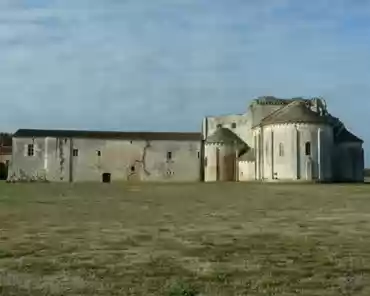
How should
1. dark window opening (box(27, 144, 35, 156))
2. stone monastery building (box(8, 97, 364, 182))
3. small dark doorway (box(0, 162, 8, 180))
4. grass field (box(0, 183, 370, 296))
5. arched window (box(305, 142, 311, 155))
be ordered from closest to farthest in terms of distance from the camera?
grass field (box(0, 183, 370, 296))
arched window (box(305, 142, 311, 155))
stone monastery building (box(8, 97, 364, 182))
dark window opening (box(27, 144, 35, 156))
small dark doorway (box(0, 162, 8, 180))

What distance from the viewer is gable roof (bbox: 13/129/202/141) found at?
69000mm

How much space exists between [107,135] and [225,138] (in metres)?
13.7

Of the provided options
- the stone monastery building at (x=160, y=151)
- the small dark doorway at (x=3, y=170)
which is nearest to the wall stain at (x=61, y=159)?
the stone monastery building at (x=160, y=151)

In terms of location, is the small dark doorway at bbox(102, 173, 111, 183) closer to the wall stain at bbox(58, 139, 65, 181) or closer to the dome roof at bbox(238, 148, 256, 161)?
the wall stain at bbox(58, 139, 65, 181)

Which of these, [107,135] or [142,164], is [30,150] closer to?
[107,135]

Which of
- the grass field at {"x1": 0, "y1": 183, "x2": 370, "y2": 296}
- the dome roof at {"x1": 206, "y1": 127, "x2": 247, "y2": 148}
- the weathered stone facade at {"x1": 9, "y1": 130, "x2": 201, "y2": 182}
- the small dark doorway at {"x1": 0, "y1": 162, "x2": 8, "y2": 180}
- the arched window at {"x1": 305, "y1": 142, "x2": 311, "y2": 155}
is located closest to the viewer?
the grass field at {"x1": 0, "y1": 183, "x2": 370, "y2": 296}

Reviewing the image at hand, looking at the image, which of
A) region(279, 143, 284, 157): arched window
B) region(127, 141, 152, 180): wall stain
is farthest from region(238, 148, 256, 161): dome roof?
region(127, 141, 152, 180): wall stain

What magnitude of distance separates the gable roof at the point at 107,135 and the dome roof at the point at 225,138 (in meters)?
2.74

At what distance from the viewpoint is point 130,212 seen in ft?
71.1

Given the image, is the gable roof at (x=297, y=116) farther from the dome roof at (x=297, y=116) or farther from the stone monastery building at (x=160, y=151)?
the stone monastery building at (x=160, y=151)

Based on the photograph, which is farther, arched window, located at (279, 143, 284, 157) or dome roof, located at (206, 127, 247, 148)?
dome roof, located at (206, 127, 247, 148)

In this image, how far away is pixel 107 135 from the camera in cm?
6944

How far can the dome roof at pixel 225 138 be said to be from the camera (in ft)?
214

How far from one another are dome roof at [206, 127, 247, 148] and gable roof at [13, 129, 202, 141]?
9.00 ft
